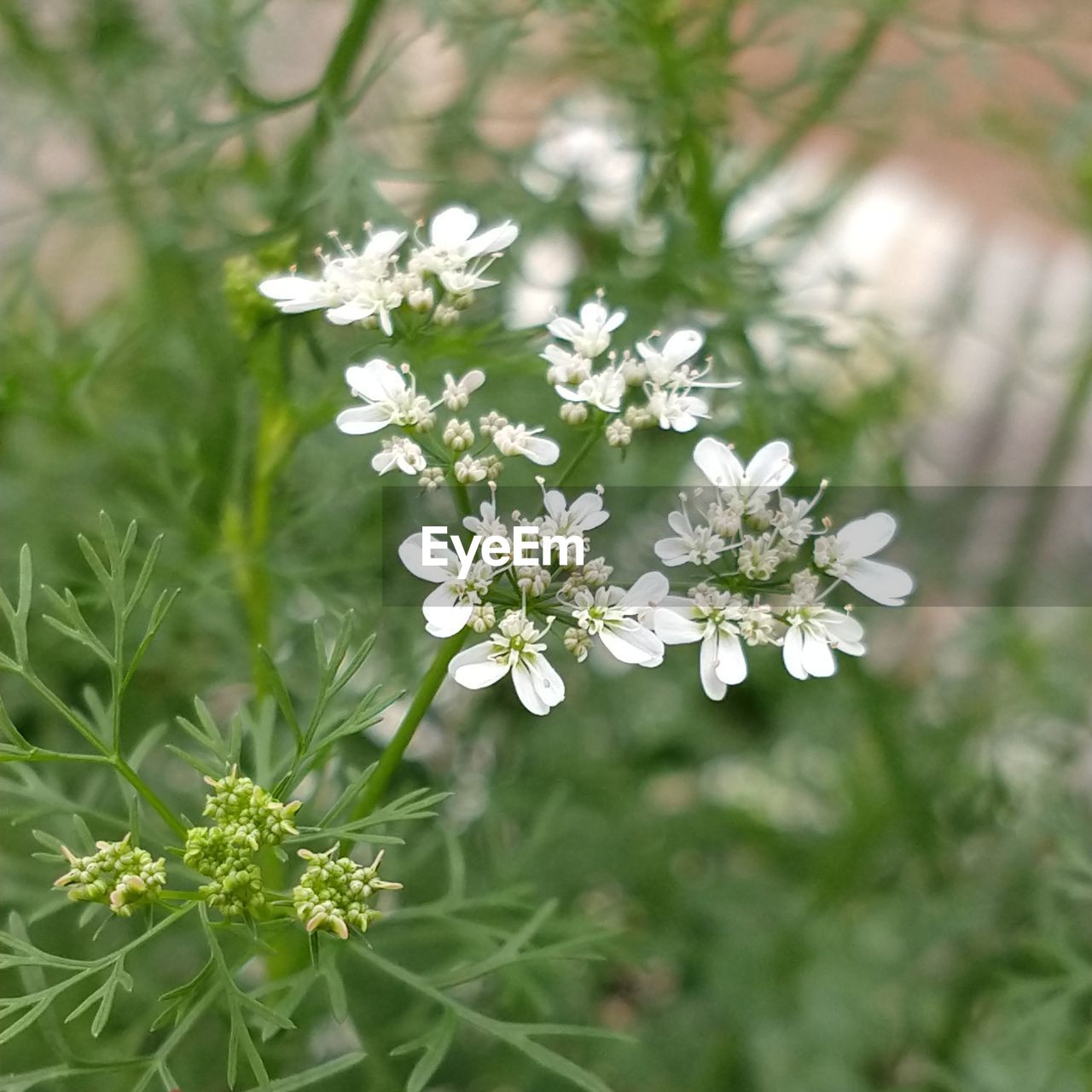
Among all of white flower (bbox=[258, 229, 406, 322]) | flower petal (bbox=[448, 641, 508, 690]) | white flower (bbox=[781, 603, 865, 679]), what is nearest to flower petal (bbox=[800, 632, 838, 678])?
white flower (bbox=[781, 603, 865, 679])

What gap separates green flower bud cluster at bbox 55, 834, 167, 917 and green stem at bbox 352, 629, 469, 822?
0.09 metres

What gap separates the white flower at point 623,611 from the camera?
16.7 inches

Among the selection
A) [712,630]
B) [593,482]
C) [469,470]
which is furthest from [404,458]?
[593,482]

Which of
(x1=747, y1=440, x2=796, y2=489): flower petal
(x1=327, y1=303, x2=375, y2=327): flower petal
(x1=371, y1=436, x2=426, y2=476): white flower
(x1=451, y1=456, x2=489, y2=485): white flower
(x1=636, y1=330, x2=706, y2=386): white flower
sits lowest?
(x1=747, y1=440, x2=796, y2=489): flower petal

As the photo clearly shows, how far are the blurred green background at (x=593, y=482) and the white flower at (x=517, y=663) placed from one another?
0.16 metres

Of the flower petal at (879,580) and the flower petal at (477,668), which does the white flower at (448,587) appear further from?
the flower petal at (879,580)

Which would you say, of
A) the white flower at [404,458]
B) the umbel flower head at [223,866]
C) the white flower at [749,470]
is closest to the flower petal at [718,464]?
the white flower at [749,470]

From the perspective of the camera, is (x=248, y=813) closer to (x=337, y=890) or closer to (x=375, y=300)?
(x=337, y=890)

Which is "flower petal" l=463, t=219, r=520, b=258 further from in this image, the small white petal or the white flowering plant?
the small white petal

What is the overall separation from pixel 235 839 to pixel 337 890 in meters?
0.04

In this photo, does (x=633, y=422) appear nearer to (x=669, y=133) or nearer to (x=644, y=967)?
(x=669, y=133)

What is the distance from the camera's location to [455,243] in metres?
0.48

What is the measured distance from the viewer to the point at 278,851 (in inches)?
17.7

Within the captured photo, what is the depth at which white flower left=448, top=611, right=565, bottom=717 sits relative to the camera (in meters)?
0.41
